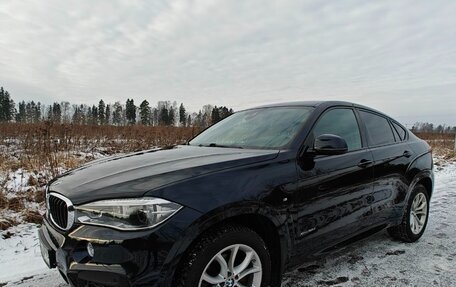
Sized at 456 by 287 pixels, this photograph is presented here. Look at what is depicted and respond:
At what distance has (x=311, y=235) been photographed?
2.72 meters

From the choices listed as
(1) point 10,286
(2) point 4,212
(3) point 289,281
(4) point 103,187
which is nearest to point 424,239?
(3) point 289,281

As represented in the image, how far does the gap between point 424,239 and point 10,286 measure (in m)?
4.40

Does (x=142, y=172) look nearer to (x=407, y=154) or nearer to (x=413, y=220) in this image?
(x=407, y=154)

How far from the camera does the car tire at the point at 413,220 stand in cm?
401

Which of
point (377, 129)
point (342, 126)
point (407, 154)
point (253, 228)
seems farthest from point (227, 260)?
point (407, 154)

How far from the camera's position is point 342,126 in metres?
3.42

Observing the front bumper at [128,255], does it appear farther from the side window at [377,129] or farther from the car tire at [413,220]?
the car tire at [413,220]

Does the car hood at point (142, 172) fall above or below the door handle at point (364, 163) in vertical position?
above

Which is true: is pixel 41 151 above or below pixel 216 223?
above

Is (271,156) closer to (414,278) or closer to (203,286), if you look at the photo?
(203,286)

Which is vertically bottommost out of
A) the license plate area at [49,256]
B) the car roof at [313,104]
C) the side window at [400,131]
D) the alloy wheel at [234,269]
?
the alloy wheel at [234,269]

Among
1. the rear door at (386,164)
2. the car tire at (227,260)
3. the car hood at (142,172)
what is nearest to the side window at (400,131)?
the rear door at (386,164)

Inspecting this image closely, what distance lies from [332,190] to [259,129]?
847 mm

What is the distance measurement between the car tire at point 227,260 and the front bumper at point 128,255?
0.12 metres
